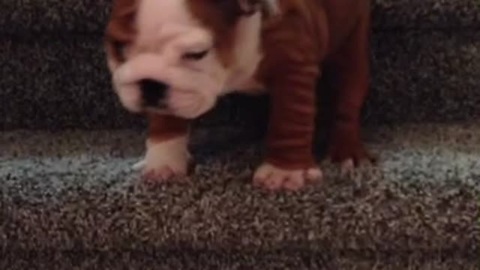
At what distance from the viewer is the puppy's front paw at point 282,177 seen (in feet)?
4.09

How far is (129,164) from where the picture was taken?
136 cm

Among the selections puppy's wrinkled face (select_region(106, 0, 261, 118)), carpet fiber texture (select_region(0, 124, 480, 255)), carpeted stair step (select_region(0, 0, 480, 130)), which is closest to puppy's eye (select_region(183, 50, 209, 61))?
puppy's wrinkled face (select_region(106, 0, 261, 118))

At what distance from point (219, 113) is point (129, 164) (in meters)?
0.23

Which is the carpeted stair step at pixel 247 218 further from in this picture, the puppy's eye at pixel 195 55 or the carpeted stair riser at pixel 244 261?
the puppy's eye at pixel 195 55

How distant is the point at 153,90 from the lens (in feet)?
3.88

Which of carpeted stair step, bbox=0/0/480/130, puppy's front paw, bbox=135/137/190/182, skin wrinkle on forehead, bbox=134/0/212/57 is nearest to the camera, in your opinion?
skin wrinkle on forehead, bbox=134/0/212/57

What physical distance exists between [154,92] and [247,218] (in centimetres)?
16

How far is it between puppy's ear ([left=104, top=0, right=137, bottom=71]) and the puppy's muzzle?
45 mm

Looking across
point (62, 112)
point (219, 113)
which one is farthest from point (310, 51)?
point (62, 112)

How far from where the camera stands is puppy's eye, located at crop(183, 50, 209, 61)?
117cm

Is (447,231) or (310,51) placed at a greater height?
(310,51)

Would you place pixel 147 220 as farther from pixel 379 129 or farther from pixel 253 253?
pixel 379 129

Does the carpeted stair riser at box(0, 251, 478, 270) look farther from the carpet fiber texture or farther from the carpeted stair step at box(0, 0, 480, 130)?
the carpeted stair step at box(0, 0, 480, 130)

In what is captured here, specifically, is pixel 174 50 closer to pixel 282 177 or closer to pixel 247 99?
pixel 282 177
